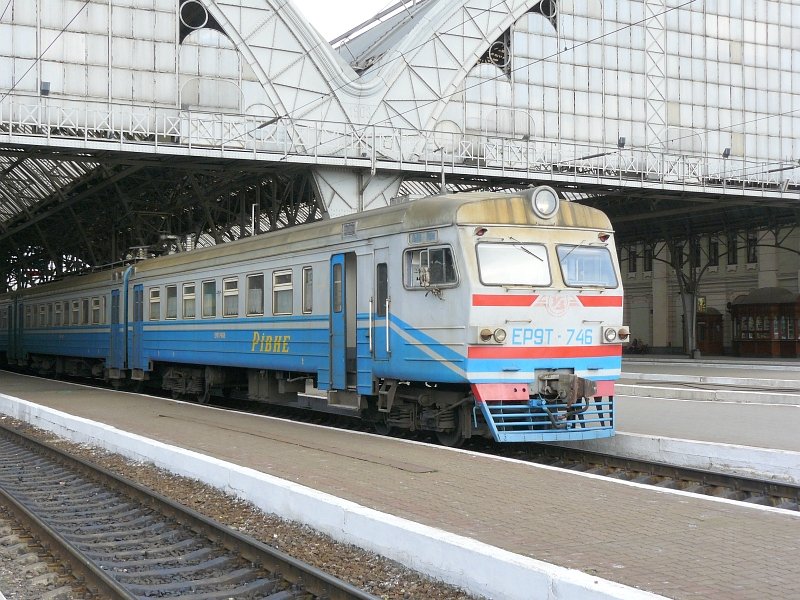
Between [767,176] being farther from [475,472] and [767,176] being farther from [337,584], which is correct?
[337,584]

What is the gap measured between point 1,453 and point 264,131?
2073cm

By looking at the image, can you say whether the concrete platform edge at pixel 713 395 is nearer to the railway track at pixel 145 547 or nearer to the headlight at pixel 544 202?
the headlight at pixel 544 202

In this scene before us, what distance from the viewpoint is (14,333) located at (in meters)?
39.9

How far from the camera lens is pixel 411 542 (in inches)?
277

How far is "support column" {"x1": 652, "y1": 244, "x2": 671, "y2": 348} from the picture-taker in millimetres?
56156

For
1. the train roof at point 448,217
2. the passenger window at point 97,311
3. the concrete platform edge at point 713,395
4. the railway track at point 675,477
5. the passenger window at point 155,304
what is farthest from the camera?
the passenger window at point 97,311

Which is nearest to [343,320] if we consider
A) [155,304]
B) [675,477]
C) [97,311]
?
[675,477]

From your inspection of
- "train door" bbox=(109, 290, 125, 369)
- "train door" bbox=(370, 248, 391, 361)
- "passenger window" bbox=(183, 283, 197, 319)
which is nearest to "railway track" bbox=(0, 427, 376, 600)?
"train door" bbox=(370, 248, 391, 361)

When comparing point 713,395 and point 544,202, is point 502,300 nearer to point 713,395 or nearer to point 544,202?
point 544,202

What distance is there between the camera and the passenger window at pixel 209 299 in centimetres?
1945

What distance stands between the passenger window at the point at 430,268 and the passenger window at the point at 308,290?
2.83 metres

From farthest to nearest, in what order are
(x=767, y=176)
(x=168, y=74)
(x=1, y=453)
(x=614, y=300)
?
(x=767, y=176) → (x=168, y=74) → (x=1, y=453) → (x=614, y=300)

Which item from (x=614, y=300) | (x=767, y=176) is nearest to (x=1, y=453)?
(x=614, y=300)

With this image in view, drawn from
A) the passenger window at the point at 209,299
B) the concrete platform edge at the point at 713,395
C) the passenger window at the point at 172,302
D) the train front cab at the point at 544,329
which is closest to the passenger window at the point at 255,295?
the passenger window at the point at 209,299
